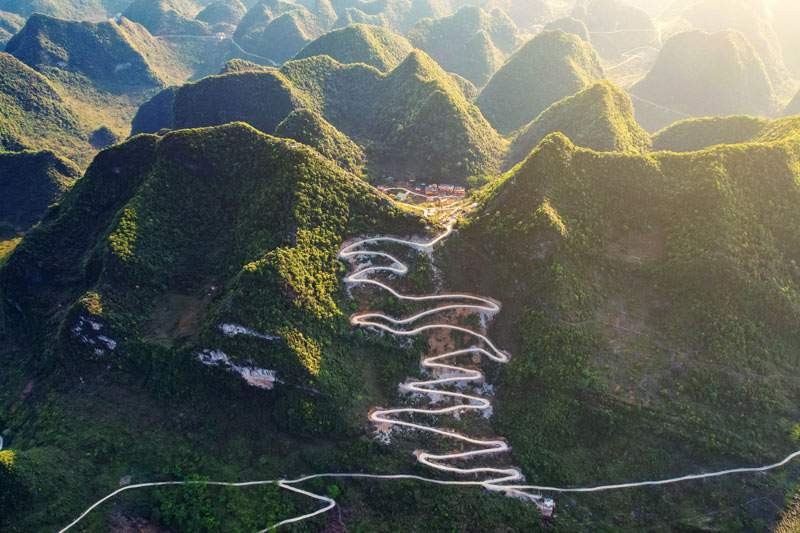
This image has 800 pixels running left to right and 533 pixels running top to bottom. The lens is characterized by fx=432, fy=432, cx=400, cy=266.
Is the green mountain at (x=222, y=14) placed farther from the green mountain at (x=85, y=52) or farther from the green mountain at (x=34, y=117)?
the green mountain at (x=34, y=117)

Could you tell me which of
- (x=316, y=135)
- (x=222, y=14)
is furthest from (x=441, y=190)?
(x=222, y=14)

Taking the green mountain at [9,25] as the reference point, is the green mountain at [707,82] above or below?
below

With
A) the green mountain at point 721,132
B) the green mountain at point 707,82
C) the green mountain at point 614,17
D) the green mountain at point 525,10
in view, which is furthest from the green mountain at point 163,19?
the green mountain at point 721,132

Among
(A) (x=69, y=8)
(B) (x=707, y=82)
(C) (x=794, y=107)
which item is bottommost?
(C) (x=794, y=107)

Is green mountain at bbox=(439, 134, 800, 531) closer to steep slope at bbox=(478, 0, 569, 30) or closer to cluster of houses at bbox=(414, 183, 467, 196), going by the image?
cluster of houses at bbox=(414, 183, 467, 196)

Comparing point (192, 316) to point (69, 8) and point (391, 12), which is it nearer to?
point (391, 12)
